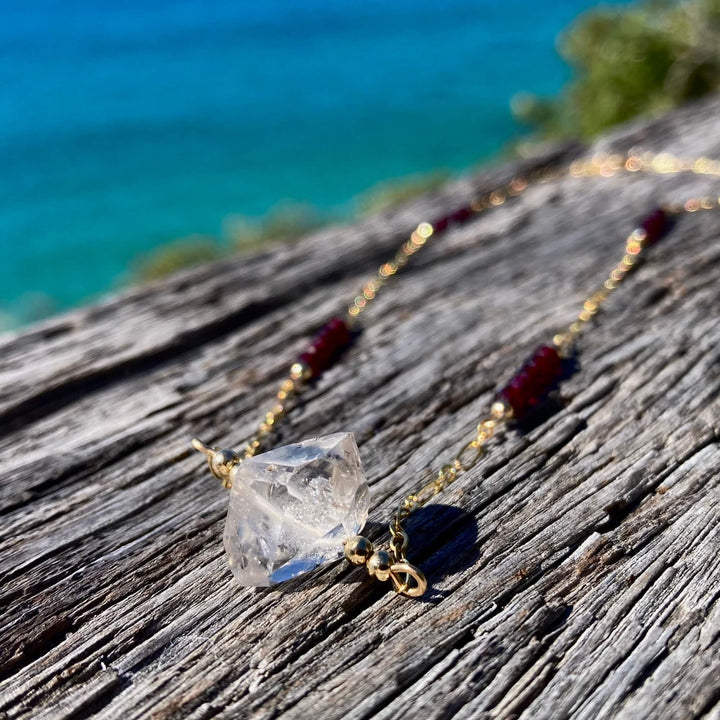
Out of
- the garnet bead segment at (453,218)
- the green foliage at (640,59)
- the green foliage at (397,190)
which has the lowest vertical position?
the garnet bead segment at (453,218)

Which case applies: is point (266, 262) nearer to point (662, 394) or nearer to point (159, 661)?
point (662, 394)

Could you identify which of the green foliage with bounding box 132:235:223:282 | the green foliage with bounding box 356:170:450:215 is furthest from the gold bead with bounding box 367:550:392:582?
the green foliage with bounding box 356:170:450:215

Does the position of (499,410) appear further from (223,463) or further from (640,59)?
(640,59)

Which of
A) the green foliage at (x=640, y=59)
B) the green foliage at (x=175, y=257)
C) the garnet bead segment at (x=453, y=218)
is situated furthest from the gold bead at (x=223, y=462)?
the green foliage at (x=175, y=257)

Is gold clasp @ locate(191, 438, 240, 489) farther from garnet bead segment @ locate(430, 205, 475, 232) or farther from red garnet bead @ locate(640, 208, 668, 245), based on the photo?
red garnet bead @ locate(640, 208, 668, 245)

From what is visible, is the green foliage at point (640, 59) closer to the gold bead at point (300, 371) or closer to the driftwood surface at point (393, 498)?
the driftwood surface at point (393, 498)

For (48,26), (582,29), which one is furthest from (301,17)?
(582,29)

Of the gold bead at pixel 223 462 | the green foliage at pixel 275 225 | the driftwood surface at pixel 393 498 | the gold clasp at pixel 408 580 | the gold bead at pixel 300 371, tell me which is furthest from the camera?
the green foliage at pixel 275 225

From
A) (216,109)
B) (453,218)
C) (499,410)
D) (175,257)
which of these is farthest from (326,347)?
(216,109)
